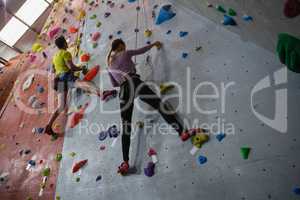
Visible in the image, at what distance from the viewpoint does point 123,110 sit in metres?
3.21

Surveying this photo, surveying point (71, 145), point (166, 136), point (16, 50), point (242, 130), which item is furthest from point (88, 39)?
point (16, 50)

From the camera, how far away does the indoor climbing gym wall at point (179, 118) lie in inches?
102

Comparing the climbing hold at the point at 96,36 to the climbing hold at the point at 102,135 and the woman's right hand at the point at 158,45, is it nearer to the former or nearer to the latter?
the woman's right hand at the point at 158,45

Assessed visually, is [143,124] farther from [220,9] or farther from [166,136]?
[220,9]

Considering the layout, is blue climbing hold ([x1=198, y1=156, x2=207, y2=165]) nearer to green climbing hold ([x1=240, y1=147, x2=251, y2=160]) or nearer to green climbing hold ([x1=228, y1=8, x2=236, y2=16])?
green climbing hold ([x1=240, y1=147, x2=251, y2=160])

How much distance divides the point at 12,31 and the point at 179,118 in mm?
7661

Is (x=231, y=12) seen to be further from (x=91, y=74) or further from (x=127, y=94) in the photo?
(x=91, y=74)

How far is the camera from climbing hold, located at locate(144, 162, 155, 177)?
3.12 metres

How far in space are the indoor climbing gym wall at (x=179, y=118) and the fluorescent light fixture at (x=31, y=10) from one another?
4.46 meters

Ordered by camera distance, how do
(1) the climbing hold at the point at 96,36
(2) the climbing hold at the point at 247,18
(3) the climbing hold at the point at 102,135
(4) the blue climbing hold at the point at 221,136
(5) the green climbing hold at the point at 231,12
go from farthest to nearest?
(1) the climbing hold at the point at 96,36, (3) the climbing hold at the point at 102,135, (5) the green climbing hold at the point at 231,12, (4) the blue climbing hold at the point at 221,136, (2) the climbing hold at the point at 247,18

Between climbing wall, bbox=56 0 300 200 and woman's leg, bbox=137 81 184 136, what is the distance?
129 mm

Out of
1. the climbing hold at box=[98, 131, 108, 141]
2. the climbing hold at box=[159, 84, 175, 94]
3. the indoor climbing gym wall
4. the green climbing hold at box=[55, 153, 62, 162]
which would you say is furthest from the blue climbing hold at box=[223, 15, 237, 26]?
the green climbing hold at box=[55, 153, 62, 162]

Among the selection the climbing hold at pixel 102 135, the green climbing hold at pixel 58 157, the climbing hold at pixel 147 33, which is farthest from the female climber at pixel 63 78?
the climbing hold at pixel 147 33

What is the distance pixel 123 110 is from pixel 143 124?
443 mm
